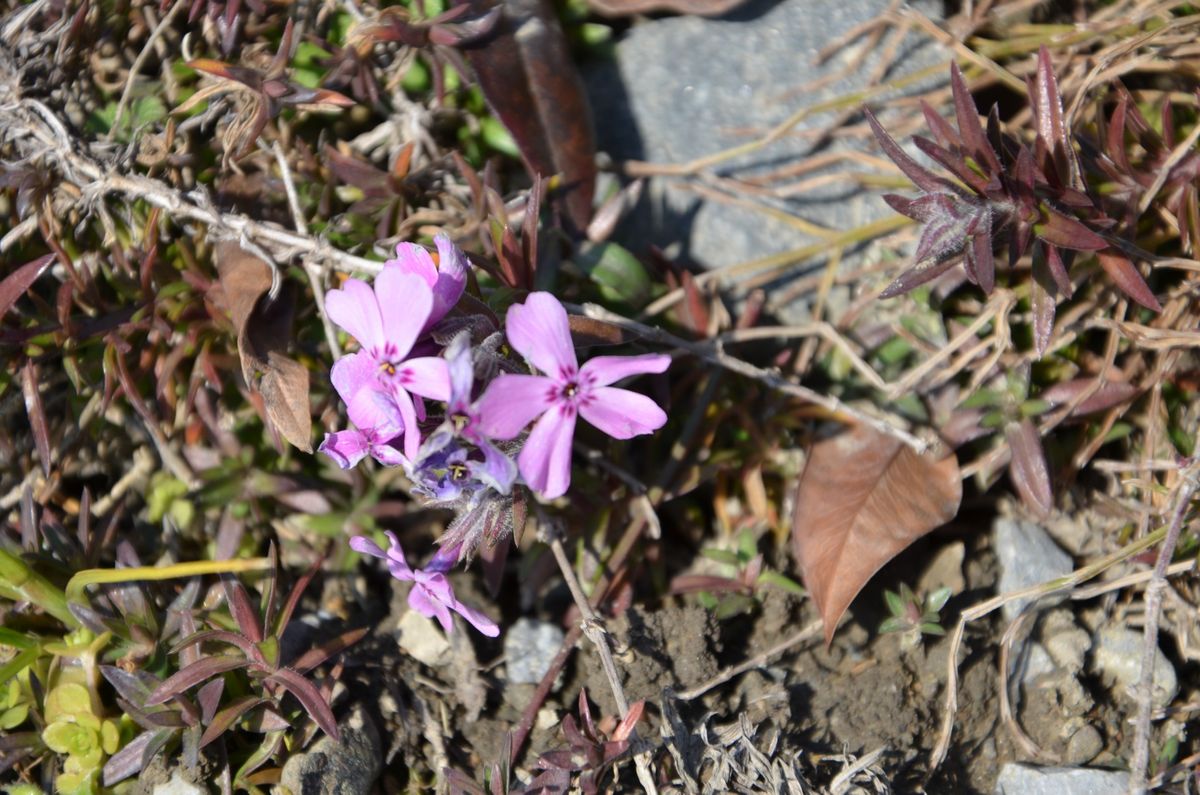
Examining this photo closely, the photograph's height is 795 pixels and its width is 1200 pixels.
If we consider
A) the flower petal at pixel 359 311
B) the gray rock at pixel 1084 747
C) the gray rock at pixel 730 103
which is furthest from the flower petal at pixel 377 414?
the gray rock at pixel 1084 747

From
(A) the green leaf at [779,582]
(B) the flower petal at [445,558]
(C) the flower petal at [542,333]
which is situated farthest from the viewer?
(A) the green leaf at [779,582]

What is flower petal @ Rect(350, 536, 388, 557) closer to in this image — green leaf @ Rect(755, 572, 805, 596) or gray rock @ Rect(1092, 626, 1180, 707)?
green leaf @ Rect(755, 572, 805, 596)

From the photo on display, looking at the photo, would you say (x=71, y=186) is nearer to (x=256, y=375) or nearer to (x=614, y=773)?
→ (x=256, y=375)

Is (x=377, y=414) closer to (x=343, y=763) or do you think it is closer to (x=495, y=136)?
(x=343, y=763)

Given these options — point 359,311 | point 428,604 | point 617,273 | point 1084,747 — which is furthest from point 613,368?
point 1084,747

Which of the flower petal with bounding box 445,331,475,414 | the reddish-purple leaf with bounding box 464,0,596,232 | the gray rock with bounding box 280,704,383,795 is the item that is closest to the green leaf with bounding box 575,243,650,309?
the reddish-purple leaf with bounding box 464,0,596,232

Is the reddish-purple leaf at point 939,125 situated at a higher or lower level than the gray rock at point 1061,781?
higher

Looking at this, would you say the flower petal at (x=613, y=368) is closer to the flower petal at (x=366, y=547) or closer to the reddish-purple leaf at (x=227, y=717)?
the flower petal at (x=366, y=547)

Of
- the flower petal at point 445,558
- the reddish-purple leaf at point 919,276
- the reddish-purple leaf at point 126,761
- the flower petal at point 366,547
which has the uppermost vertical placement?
the flower petal at point 366,547

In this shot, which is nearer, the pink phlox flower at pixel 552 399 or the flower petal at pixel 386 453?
the pink phlox flower at pixel 552 399
